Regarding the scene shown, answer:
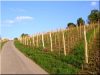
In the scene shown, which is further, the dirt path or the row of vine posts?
the row of vine posts

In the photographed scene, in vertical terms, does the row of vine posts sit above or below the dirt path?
above

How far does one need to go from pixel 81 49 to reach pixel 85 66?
767 cm

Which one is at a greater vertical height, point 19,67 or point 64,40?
point 64,40

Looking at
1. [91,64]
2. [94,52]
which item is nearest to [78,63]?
[91,64]

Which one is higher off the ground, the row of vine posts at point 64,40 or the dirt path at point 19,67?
the row of vine posts at point 64,40

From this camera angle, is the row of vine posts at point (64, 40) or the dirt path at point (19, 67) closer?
the dirt path at point (19, 67)

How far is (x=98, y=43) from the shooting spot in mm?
24031

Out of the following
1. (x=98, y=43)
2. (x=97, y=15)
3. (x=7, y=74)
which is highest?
(x=97, y=15)

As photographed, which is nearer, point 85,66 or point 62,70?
point 62,70

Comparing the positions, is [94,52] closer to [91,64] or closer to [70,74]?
[91,64]

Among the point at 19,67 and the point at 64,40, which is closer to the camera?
the point at 19,67

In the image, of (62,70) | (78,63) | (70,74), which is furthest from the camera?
(78,63)

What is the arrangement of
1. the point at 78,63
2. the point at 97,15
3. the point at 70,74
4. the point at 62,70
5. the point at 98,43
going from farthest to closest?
the point at 97,15, the point at 98,43, the point at 78,63, the point at 62,70, the point at 70,74

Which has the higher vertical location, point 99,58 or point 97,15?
point 97,15
